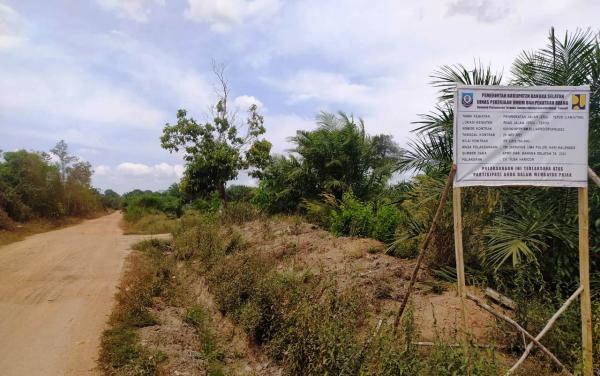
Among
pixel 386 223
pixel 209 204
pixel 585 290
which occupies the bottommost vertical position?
pixel 585 290

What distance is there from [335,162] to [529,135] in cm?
998

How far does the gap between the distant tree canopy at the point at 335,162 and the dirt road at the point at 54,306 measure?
6023 millimetres

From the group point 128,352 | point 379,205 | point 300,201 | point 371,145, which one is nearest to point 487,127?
point 128,352

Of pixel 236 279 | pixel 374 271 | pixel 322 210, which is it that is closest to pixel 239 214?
pixel 322 210

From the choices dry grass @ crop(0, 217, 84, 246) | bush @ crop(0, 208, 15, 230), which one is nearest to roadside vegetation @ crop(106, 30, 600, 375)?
dry grass @ crop(0, 217, 84, 246)

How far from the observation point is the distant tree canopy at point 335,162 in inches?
531

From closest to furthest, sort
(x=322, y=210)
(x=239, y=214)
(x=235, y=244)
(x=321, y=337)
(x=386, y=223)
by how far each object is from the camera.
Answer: (x=321, y=337) → (x=386, y=223) → (x=235, y=244) → (x=322, y=210) → (x=239, y=214)

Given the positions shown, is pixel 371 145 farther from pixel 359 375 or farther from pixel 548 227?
pixel 359 375

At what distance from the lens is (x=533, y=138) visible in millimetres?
3443

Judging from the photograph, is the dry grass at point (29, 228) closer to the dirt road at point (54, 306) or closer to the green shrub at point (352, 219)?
the dirt road at point (54, 306)

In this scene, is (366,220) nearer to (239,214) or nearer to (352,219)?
(352,219)

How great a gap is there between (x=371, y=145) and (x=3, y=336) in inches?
433

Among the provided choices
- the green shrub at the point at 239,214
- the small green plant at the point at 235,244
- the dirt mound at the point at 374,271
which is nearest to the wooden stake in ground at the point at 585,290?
the dirt mound at the point at 374,271

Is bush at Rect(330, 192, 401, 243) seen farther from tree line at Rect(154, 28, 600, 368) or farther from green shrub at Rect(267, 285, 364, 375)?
green shrub at Rect(267, 285, 364, 375)
